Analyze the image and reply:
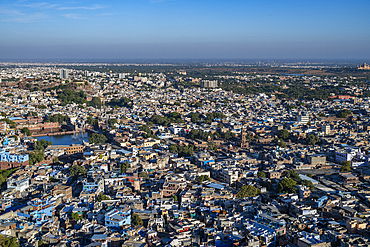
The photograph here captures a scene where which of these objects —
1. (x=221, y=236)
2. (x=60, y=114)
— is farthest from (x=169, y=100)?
(x=221, y=236)

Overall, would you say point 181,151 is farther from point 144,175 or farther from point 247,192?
point 247,192

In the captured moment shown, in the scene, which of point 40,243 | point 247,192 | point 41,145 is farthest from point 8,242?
point 41,145

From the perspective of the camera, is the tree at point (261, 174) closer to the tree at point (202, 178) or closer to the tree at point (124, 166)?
the tree at point (202, 178)

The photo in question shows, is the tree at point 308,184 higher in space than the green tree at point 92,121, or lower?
higher

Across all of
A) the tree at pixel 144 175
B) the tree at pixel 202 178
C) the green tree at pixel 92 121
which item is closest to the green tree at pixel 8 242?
the tree at pixel 144 175

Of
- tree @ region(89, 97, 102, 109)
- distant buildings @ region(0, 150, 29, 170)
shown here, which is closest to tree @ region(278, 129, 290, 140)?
distant buildings @ region(0, 150, 29, 170)

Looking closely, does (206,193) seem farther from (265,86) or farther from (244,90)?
(265,86)
